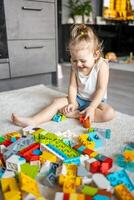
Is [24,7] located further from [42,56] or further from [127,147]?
[127,147]

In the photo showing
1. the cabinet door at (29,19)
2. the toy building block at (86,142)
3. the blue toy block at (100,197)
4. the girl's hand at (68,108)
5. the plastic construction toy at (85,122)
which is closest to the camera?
the blue toy block at (100,197)

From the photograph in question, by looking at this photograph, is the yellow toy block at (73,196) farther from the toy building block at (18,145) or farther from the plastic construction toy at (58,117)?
the plastic construction toy at (58,117)

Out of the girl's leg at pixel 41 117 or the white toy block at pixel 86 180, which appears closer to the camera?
the white toy block at pixel 86 180

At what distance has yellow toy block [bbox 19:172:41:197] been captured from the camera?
0.53m

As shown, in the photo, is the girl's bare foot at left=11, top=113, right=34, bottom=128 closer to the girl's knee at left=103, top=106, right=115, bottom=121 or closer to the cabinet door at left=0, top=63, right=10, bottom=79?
the girl's knee at left=103, top=106, right=115, bottom=121

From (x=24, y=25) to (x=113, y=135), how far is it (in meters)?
1.04

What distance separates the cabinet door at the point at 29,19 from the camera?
1.46 metres

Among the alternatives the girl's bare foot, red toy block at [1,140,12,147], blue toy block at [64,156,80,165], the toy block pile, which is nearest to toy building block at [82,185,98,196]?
the toy block pile

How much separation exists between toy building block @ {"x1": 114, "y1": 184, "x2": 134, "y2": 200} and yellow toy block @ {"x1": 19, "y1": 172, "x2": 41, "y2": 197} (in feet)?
0.61

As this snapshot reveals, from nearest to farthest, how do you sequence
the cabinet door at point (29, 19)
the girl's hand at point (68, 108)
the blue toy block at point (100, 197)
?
the blue toy block at point (100, 197), the girl's hand at point (68, 108), the cabinet door at point (29, 19)

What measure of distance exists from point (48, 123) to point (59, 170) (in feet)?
1.32

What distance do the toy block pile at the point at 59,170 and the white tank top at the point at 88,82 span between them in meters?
0.34

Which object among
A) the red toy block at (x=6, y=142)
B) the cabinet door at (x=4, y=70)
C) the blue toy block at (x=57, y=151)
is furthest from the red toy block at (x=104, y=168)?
the cabinet door at (x=4, y=70)

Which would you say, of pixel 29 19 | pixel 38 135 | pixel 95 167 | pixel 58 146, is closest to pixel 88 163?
pixel 95 167
